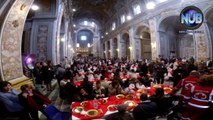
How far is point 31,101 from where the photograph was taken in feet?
14.2

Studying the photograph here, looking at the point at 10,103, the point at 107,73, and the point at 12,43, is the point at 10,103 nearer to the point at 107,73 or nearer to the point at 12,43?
the point at 12,43

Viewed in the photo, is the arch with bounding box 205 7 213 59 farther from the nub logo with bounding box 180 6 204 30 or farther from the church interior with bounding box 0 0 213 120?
the nub logo with bounding box 180 6 204 30

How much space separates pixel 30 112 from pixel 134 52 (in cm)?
1983

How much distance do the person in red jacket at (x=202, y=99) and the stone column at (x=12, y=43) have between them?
493 cm

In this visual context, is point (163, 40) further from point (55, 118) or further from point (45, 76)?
point (55, 118)

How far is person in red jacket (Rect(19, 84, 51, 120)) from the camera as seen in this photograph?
4.28 meters

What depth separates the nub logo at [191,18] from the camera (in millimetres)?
9469

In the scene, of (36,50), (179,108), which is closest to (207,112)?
(179,108)

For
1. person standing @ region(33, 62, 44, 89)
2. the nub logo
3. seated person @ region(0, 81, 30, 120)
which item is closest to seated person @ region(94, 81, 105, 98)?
seated person @ region(0, 81, 30, 120)

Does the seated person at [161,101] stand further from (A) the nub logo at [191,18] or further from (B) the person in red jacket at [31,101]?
(A) the nub logo at [191,18]

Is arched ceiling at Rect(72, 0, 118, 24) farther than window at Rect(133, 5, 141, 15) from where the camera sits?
Yes

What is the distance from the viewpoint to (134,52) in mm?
23469

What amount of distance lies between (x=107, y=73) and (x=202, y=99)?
6778 millimetres

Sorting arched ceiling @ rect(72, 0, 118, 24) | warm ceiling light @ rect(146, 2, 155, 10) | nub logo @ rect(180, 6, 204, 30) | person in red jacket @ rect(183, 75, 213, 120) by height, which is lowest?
person in red jacket @ rect(183, 75, 213, 120)
